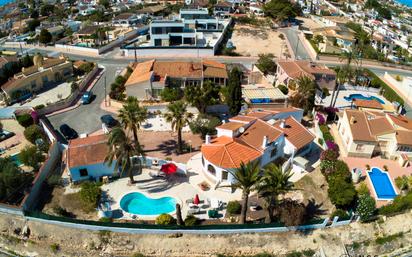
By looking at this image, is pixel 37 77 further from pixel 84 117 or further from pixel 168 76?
pixel 168 76

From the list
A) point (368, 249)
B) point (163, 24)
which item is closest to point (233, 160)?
point (368, 249)

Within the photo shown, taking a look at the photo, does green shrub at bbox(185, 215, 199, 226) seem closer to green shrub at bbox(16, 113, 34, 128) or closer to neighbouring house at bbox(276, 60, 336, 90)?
green shrub at bbox(16, 113, 34, 128)

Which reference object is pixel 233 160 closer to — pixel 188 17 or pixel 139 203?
pixel 139 203

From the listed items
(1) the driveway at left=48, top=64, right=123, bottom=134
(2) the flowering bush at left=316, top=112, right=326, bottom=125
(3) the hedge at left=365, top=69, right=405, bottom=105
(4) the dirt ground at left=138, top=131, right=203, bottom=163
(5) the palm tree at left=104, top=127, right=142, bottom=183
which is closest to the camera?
(5) the palm tree at left=104, top=127, right=142, bottom=183

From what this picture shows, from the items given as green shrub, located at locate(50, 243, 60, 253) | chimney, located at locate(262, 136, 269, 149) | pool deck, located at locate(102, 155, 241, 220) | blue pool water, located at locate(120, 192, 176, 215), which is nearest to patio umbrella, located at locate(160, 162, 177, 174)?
pool deck, located at locate(102, 155, 241, 220)

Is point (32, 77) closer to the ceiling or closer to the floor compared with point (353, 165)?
closer to the ceiling

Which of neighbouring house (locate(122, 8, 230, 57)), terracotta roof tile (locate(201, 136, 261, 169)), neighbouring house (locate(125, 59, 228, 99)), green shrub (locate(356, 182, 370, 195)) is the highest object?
neighbouring house (locate(122, 8, 230, 57))
